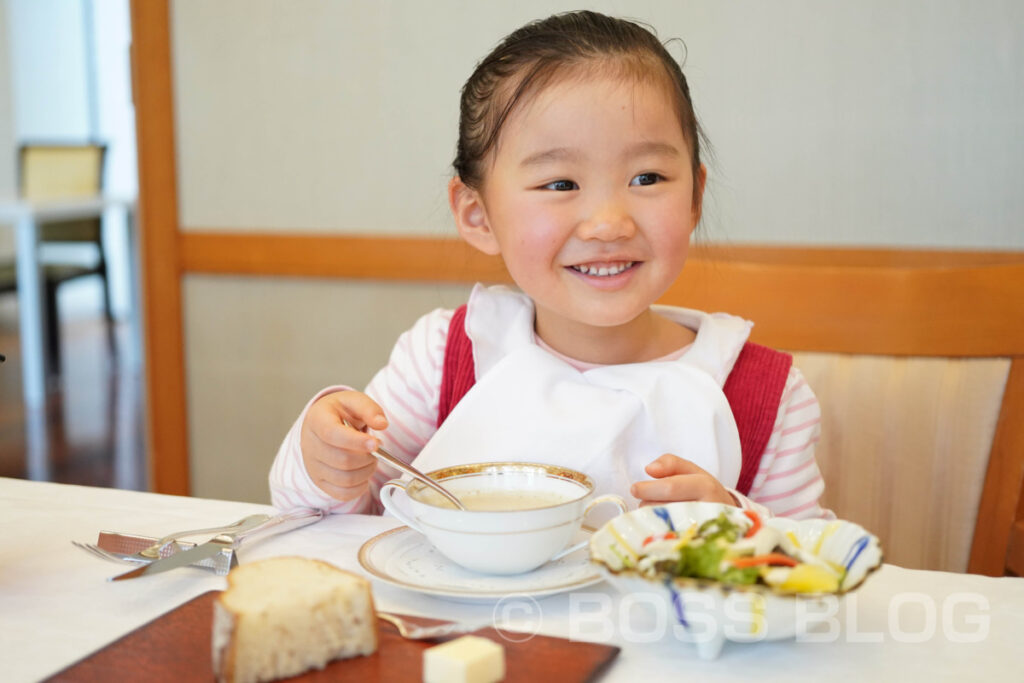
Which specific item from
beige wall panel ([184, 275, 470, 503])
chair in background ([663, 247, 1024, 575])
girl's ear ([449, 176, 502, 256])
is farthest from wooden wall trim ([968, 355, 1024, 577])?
beige wall panel ([184, 275, 470, 503])

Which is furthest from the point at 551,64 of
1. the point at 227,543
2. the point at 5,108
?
the point at 5,108

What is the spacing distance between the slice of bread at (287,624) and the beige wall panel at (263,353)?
1.63 meters

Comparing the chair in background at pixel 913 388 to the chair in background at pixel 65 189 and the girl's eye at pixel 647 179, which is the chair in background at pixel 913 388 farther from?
the chair in background at pixel 65 189

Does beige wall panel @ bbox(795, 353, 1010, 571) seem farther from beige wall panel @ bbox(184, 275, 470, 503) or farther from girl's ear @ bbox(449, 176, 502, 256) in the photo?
beige wall panel @ bbox(184, 275, 470, 503)

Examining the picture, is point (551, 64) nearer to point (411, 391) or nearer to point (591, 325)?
point (591, 325)

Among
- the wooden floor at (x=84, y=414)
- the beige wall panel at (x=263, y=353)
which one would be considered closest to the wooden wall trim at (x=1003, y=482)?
the beige wall panel at (x=263, y=353)

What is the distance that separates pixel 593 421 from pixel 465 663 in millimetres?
542

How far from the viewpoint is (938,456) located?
52.5 inches

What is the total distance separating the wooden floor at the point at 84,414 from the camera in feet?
12.1

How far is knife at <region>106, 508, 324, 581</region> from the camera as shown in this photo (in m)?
0.83

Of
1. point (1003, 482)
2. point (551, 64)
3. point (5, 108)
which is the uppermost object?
point (551, 64)

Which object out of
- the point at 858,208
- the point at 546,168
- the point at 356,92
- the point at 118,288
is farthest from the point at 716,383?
the point at 118,288

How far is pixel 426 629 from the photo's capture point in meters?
0.70

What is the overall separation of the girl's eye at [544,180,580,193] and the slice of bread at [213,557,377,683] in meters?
0.55
